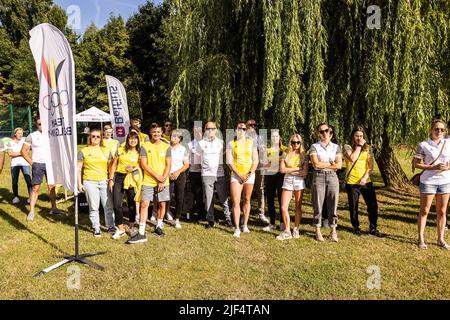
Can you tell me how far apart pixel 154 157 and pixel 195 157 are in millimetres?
1074

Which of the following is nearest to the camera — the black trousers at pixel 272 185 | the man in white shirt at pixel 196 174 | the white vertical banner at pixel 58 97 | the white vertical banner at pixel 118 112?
the white vertical banner at pixel 58 97

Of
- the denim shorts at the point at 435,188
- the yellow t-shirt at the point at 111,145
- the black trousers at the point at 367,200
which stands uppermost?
the yellow t-shirt at the point at 111,145

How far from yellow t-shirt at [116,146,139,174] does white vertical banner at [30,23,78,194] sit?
1.18 meters

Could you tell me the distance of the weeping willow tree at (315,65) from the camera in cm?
641

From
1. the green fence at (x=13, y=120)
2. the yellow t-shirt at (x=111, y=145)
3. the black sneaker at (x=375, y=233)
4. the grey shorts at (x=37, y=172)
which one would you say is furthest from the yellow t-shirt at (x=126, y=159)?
the green fence at (x=13, y=120)

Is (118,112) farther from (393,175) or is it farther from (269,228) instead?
(393,175)

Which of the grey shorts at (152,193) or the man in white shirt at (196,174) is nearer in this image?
the grey shorts at (152,193)

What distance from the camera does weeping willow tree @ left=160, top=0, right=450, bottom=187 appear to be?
641 cm

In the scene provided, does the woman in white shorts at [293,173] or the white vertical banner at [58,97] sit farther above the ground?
the white vertical banner at [58,97]

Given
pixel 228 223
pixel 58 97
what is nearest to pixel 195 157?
pixel 228 223

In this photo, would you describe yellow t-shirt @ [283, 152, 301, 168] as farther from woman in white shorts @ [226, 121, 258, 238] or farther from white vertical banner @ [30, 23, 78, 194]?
white vertical banner @ [30, 23, 78, 194]

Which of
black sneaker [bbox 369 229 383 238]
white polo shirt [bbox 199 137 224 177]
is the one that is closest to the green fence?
white polo shirt [bbox 199 137 224 177]

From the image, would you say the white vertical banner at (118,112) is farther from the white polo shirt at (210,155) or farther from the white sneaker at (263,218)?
the white sneaker at (263,218)

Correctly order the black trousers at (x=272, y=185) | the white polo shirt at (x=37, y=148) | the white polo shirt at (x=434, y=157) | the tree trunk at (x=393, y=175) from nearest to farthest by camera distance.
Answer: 1. the white polo shirt at (x=434, y=157)
2. the black trousers at (x=272, y=185)
3. the white polo shirt at (x=37, y=148)
4. the tree trunk at (x=393, y=175)
